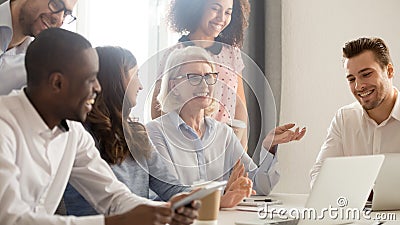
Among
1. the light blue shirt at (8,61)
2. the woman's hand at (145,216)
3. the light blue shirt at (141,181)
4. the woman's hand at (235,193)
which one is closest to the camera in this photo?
the woman's hand at (145,216)

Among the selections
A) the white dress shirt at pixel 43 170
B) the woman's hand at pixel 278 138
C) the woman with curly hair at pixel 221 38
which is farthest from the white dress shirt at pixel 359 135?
the white dress shirt at pixel 43 170

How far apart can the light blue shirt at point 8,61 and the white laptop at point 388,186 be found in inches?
44.0

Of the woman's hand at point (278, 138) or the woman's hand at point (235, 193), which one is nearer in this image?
the woman's hand at point (235, 193)

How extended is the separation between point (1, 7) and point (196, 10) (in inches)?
40.6

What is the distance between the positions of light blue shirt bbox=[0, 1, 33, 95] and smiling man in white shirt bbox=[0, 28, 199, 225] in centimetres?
44

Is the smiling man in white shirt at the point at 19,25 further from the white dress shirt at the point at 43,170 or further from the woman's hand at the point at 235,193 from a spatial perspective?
the woman's hand at the point at 235,193

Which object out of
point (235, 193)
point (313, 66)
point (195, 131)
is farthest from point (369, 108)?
point (313, 66)

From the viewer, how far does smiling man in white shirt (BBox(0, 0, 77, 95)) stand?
168 centimetres

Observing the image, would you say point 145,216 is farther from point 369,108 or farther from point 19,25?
point 369,108

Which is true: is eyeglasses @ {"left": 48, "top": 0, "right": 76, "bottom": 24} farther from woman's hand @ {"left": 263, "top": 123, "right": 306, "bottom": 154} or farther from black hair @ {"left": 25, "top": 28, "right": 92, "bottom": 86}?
woman's hand @ {"left": 263, "top": 123, "right": 306, "bottom": 154}

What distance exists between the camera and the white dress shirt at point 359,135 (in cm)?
250

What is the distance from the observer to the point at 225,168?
2.18 metres

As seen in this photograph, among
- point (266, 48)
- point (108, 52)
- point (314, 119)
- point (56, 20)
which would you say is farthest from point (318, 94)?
point (56, 20)

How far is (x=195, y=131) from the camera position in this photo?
7.41ft
